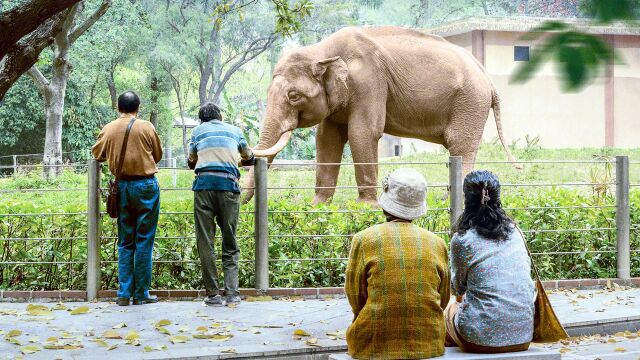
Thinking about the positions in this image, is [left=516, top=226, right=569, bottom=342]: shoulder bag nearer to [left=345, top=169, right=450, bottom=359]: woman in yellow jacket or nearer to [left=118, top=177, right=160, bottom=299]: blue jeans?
[left=345, top=169, right=450, bottom=359]: woman in yellow jacket

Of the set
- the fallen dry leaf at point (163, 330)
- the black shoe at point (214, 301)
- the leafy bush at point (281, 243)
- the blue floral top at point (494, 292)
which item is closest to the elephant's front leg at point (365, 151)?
the leafy bush at point (281, 243)

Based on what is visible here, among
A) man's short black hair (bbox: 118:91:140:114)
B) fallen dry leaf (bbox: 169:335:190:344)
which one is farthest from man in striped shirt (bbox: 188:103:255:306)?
fallen dry leaf (bbox: 169:335:190:344)

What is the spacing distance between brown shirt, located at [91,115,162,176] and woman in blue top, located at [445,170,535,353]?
12.6 feet

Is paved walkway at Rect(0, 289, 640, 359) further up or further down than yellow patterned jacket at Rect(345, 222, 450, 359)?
further down

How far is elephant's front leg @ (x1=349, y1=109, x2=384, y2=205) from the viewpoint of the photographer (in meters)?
11.6

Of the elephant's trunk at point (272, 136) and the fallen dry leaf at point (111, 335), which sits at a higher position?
the elephant's trunk at point (272, 136)

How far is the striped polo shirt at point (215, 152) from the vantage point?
8.35m

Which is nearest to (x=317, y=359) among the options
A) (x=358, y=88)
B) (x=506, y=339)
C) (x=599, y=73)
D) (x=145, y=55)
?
(x=506, y=339)

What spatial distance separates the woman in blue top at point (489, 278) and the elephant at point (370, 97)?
19.4 feet

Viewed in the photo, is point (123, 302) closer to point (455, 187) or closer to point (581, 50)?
point (455, 187)

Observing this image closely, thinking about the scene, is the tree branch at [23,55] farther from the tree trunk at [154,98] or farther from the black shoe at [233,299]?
the tree trunk at [154,98]

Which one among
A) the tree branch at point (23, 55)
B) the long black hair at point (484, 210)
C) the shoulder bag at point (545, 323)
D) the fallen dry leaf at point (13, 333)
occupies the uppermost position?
the tree branch at point (23, 55)

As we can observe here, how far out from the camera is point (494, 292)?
5203 millimetres

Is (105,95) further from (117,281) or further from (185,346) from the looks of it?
(185,346)
